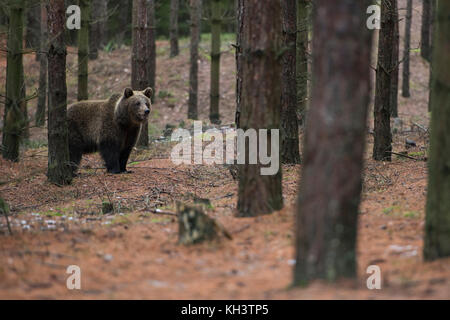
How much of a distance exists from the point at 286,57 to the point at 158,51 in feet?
69.8

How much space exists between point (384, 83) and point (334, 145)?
336 inches

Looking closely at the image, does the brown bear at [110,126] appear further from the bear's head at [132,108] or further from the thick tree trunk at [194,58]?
the thick tree trunk at [194,58]

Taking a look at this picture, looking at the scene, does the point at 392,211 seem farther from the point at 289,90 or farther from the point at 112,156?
the point at 112,156

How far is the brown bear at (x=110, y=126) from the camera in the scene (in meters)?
13.7

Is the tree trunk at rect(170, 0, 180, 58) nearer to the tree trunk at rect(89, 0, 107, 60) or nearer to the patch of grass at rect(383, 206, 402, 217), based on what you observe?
the tree trunk at rect(89, 0, 107, 60)

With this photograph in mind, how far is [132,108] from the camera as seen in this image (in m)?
13.6

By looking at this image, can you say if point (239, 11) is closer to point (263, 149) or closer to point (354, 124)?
point (263, 149)

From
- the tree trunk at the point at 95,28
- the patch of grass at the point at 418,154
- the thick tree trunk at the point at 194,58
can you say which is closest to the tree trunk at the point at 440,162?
the patch of grass at the point at 418,154

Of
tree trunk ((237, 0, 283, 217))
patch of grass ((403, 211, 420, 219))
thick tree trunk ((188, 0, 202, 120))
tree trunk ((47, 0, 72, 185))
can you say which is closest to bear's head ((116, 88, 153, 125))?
tree trunk ((47, 0, 72, 185))

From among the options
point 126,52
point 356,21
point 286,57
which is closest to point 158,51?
point 126,52

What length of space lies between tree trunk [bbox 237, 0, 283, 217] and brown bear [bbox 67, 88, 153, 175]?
21.5 ft

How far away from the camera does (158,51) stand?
32.6 m

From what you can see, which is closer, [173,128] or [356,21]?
[356,21]

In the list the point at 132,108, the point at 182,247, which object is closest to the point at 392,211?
the point at 182,247
